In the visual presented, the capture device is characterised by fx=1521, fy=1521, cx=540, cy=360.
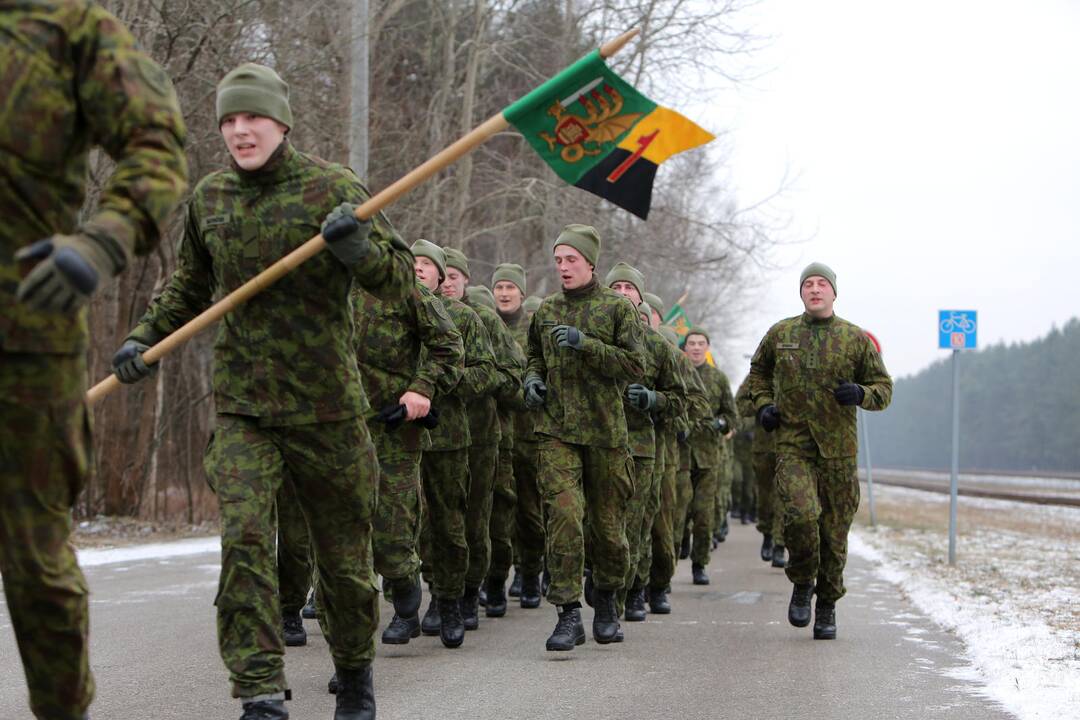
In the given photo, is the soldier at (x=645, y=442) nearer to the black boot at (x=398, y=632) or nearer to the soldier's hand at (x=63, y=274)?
the black boot at (x=398, y=632)

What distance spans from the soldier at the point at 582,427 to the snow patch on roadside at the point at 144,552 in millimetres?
5743

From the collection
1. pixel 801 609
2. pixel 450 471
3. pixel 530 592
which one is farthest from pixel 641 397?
pixel 530 592

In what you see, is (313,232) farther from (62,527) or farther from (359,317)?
(359,317)

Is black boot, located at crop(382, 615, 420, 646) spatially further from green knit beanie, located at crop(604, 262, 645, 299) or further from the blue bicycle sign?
the blue bicycle sign

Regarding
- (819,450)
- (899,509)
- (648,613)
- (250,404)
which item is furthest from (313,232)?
(899,509)

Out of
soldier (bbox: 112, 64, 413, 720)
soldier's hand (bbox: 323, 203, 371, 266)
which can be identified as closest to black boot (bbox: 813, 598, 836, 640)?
soldier (bbox: 112, 64, 413, 720)

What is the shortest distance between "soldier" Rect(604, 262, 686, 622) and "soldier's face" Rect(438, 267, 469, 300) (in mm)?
1074

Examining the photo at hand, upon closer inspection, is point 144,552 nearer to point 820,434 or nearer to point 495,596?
point 495,596

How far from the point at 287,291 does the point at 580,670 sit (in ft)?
10.3

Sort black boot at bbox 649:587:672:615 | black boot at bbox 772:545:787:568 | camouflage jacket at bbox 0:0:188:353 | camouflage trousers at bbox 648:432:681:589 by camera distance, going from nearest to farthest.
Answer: camouflage jacket at bbox 0:0:188:353, camouflage trousers at bbox 648:432:681:589, black boot at bbox 649:587:672:615, black boot at bbox 772:545:787:568

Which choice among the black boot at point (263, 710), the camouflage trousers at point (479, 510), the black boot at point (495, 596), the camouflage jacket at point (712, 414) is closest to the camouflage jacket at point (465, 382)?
the camouflage trousers at point (479, 510)

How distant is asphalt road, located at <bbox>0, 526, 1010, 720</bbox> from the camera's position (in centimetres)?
650

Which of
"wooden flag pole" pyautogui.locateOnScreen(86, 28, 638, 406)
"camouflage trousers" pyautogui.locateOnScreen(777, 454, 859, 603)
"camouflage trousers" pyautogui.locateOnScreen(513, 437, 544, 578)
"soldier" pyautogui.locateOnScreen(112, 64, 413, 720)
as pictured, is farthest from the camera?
"camouflage trousers" pyautogui.locateOnScreen(513, 437, 544, 578)

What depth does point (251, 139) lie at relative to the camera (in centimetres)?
538
